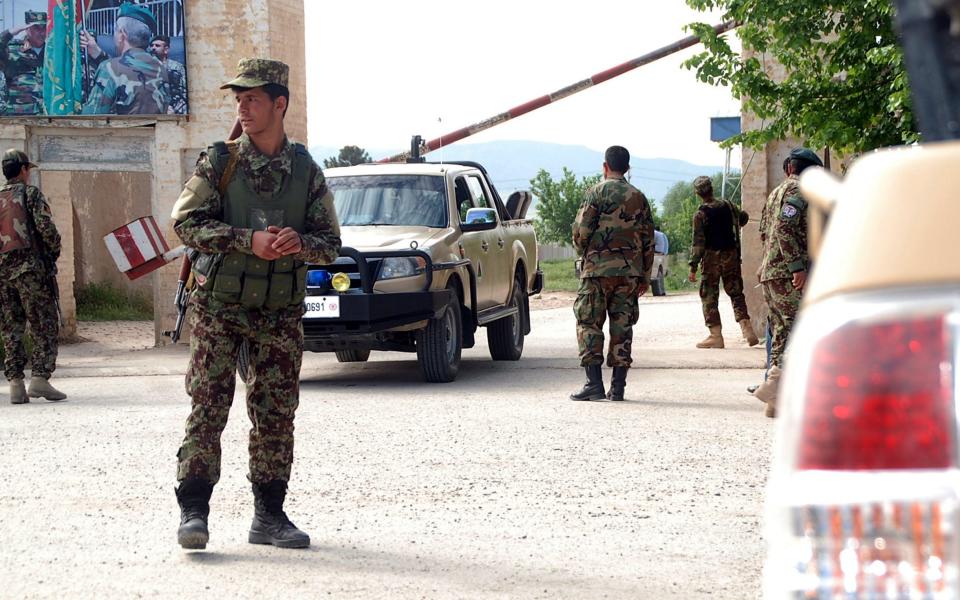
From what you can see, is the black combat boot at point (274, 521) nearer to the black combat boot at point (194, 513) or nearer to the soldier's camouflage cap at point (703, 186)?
the black combat boot at point (194, 513)

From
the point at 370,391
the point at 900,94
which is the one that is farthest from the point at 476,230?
the point at 900,94

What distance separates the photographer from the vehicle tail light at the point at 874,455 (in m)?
1.52

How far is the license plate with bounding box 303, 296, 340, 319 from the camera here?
11.4 meters

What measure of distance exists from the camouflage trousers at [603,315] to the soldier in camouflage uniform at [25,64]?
11.9 meters

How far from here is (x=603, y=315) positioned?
34.3 ft

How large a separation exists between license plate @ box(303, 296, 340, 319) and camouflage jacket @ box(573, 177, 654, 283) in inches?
83.2

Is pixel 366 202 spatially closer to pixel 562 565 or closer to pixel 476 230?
pixel 476 230

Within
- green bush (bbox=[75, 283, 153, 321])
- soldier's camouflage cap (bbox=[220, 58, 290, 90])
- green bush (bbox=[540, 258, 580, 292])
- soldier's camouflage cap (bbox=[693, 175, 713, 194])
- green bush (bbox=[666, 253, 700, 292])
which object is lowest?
green bush (bbox=[666, 253, 700, 292])

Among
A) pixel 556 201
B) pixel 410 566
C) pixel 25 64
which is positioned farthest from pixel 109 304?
pixel 556 201

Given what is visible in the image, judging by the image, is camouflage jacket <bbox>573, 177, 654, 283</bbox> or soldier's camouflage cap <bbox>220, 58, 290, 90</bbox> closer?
soldier's camouflage cap <bbox>220, 58, 290, 90</bbox>

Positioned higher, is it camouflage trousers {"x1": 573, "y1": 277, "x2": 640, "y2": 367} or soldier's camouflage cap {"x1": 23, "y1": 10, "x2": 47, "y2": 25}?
soldier's camouflage cap {"x1": 23, "y1": 10, "x2": 47, "y2": 25}

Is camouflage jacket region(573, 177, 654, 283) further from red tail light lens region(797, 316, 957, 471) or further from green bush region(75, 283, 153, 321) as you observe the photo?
green bush region(75, 283, 153, 321)

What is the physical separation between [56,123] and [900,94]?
12840 millimetres

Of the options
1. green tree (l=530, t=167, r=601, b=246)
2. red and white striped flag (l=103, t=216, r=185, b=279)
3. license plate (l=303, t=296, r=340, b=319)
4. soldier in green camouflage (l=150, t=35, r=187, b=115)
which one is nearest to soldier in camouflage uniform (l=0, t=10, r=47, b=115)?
soldier in green camouflage (l=150, t=35, r=187, b=115)
